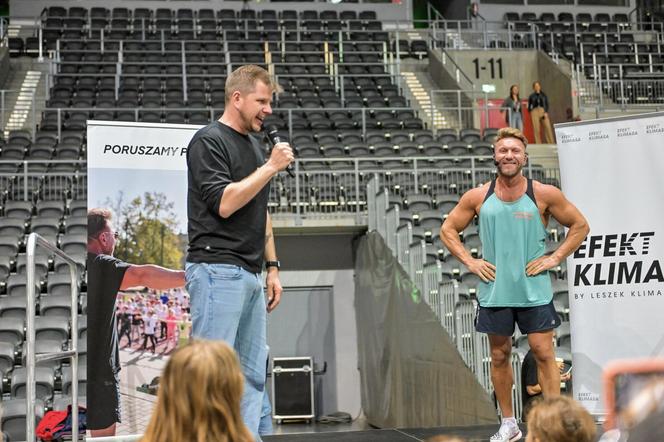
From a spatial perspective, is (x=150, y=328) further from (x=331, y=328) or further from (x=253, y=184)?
(x=331, y=328)

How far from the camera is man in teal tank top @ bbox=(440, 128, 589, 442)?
5.02 meters

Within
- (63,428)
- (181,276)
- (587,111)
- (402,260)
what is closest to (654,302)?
(181,276)

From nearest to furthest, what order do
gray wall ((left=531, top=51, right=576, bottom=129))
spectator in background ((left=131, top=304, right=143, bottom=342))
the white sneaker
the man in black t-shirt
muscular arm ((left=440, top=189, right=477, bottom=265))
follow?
the white sneaker → muscular arm ((left=440, top=189, right=477, bottom=265)) → the man in black t-shirt → spectator in background ((left=131, top=304, right=143, bottom=342)) → gray wall ((left=531, top=51, right=576, bottom=129))

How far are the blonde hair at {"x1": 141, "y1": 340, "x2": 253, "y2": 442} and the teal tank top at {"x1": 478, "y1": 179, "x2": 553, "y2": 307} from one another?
118 inches

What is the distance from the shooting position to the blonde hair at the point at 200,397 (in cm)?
221

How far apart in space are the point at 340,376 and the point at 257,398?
424 inches

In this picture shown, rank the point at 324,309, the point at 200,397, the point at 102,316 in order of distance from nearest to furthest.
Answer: the point at 200,397 < the point at 102,316 < the point at 324,309

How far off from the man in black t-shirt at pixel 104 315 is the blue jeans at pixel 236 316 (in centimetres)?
258

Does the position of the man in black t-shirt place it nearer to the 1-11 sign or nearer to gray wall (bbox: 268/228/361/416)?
gray wall (bbox: 268/228/361/416)

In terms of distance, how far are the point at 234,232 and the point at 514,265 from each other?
1.85 m

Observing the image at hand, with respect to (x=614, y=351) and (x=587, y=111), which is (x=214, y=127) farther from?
(x=587, y=111)

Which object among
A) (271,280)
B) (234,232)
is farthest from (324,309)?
(234,232)

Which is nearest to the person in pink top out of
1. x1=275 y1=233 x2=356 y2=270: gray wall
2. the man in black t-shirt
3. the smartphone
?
the man in black t-shirt

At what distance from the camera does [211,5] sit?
23938mm
